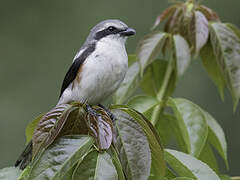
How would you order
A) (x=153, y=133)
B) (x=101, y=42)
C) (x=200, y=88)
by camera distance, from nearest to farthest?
(x=153, y=133) < (x=101, y=42) < (x=200, y=88)

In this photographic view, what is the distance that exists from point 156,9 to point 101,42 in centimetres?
564

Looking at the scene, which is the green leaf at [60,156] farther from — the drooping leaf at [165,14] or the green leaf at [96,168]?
the drooping leaf at [165,14]

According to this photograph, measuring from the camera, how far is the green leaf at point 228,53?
2.99 m

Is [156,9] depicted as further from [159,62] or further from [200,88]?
[159,62]

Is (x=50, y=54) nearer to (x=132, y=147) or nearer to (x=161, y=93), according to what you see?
(x=161, y=93)

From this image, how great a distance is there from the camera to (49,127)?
200 centimetres

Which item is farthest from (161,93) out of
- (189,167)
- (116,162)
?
(116,162)

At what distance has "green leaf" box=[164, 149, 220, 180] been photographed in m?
2.18

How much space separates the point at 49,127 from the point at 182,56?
4.28 ft

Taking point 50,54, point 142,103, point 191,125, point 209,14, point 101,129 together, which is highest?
point 209,14

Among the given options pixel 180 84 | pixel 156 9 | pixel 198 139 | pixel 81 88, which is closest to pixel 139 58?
pixel 81 88

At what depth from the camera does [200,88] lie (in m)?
7.74

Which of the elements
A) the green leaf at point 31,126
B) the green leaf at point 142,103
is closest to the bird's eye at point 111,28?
the green leaf at point 142,103

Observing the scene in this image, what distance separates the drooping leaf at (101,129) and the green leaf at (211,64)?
4.34 ft
